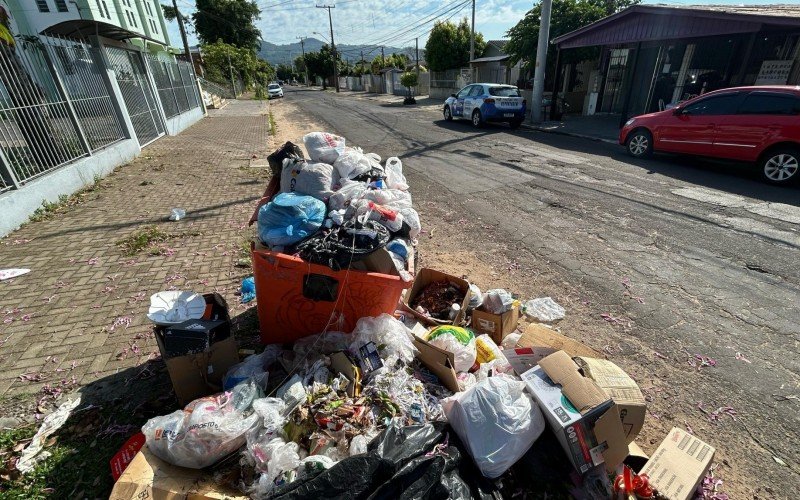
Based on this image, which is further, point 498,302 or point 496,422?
point 498,302

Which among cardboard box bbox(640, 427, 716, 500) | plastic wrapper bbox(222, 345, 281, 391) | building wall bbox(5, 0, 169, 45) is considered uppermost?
building wall bbox(5, 0, 169, 45)

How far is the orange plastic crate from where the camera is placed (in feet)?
8.37

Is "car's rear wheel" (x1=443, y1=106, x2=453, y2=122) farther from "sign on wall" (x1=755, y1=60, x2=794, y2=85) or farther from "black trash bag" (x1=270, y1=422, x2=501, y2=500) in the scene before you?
"black trash bag" (x1=270, y1=422, x2=501, y2=500)

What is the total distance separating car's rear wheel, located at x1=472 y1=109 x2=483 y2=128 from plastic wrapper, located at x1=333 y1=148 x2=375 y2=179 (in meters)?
10.7

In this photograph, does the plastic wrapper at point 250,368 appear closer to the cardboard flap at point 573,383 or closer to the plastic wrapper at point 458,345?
the plastic wrapper at point 458,345

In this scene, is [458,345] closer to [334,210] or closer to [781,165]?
[334,210]

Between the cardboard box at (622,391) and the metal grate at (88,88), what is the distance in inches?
378

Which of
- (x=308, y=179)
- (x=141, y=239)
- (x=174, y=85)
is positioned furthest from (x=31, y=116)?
(x=174, y=85)

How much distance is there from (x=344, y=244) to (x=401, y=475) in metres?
1.50

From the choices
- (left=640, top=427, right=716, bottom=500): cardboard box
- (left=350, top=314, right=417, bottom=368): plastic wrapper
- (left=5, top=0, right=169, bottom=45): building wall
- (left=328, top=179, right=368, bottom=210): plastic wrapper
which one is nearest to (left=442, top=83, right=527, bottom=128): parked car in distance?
(left=328, top=179, right=368, bottom=210): plastic wrapper

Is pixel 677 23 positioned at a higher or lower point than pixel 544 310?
higher

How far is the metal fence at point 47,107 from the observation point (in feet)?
18.3

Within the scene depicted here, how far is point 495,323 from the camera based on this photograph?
2941 mm

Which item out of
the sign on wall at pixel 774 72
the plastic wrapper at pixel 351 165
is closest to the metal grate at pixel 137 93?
the plastic wrapper at pixel 351 165
